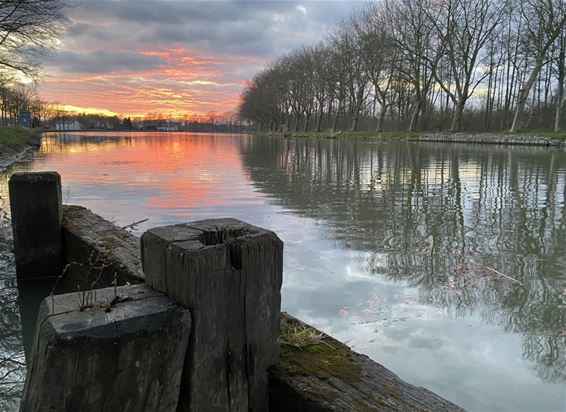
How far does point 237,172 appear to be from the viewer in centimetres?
1728

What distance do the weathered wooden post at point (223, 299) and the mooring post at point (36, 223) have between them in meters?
3.82

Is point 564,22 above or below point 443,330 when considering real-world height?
above

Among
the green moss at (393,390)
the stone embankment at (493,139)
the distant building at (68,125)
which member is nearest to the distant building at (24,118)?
the stone embankment at (493,139)

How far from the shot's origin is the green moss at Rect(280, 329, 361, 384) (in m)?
2.18

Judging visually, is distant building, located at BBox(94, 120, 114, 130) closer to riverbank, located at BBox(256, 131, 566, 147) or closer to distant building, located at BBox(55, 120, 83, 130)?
distant building, located at BBox(55, 120, 83, 130)

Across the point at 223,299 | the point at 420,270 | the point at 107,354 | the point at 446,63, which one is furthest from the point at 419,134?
the point at 107,354

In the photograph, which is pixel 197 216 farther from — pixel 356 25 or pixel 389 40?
pixel 356 25

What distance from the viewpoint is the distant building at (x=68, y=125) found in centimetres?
14150

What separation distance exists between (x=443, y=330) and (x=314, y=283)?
161 cm

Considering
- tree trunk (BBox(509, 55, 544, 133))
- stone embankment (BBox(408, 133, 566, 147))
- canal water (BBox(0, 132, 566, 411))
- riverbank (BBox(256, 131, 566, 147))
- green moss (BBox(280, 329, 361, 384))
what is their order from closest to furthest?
green moss (BBox(280, 329, 361, 384)) → canal water (BBox(0, 132, 566, 411)) → stone embankment (BBox(408, 133, 566, 147)) → riverbank (BBox(256, 131, 566, 147)) → tree trunk (BBox(509, 55, 544, 133))

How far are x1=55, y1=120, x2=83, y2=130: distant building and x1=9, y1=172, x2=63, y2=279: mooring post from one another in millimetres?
152391

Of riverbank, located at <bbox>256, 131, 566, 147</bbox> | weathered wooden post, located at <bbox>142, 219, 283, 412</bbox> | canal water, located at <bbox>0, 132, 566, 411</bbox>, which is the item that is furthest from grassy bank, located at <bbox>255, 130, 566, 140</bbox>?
weathered wooden post, located at <bbox>142, 219, 283, 412</bbox>

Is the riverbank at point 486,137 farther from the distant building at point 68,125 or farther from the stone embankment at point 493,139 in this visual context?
the distant building at point 68,125

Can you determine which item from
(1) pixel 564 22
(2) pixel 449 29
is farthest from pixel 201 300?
(2) pixel 449 29
